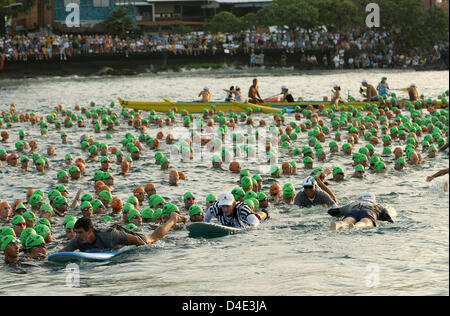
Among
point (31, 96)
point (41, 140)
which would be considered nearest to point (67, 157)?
point (41, 140)

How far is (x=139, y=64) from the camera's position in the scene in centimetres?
6662

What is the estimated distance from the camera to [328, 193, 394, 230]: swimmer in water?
51.2ft

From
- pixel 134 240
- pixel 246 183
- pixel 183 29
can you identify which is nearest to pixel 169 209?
pixel 134 240

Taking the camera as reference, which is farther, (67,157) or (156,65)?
(156,65)

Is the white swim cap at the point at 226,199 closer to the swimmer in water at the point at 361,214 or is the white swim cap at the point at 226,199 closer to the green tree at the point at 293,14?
the swimmer in water at the point at 361,214

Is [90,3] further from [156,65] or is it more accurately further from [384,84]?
[384,84]

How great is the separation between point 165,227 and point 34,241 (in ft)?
9.01

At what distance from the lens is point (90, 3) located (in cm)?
8006

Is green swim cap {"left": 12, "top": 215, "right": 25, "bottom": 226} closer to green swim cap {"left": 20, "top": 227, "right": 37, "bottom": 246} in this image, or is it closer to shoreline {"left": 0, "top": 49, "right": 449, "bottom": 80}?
green swim cap {"left": 20, "top": 227, "right": 37, "bottom": 246}

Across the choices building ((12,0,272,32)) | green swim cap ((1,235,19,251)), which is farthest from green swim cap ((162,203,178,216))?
building ((12,0,272,32))

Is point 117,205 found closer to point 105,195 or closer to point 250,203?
point 105,195

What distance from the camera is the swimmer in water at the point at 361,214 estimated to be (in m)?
15.6

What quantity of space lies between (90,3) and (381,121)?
54.7 metres

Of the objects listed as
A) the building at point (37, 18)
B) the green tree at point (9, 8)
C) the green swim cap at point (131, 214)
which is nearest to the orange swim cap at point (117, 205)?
the green swim cap at point (131, 214)
